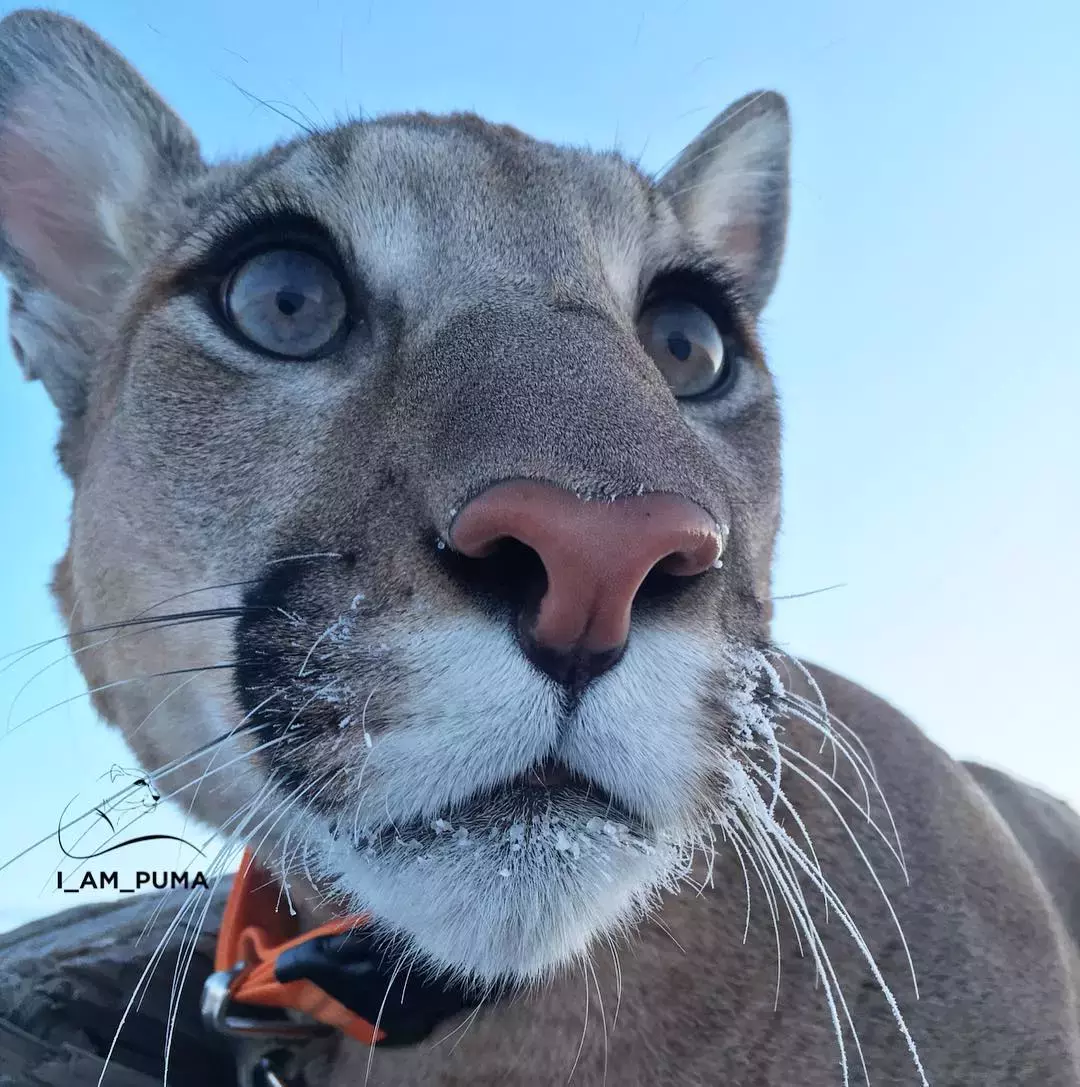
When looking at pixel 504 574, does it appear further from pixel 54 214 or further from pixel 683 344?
pixel 54 214

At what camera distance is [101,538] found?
1979 millimetres

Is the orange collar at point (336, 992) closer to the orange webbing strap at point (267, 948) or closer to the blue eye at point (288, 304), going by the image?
the orange webbing strap at point (267, 948)

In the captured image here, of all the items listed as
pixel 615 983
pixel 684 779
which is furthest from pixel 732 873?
pixel 684 779

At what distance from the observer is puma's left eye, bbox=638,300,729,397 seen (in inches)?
84.4

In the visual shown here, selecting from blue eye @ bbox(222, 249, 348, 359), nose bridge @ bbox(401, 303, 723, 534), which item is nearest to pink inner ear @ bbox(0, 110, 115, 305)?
blue eye @ bbox(222, 249, 348, 359)

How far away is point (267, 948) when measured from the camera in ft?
6.90

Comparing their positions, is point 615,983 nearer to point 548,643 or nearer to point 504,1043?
point 504,1043

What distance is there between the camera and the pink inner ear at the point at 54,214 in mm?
2404

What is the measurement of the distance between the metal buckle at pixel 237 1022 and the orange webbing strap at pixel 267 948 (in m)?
0.02

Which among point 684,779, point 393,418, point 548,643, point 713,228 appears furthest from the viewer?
point 713,228

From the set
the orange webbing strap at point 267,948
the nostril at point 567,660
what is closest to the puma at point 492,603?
the nostril at point 567,660

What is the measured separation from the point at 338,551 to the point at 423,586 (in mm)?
274

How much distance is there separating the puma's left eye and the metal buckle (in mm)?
1567

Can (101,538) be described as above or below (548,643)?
below
